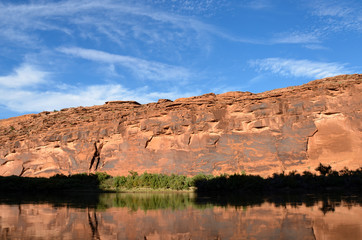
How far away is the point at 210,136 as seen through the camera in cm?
3070

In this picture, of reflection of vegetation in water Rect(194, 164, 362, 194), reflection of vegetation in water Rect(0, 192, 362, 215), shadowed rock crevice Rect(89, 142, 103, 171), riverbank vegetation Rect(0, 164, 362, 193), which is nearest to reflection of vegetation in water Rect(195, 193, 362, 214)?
reflection of vegetation in water Rect(0, 192, 362, 215)

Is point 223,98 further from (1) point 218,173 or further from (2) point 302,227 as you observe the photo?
(2) point 302,227

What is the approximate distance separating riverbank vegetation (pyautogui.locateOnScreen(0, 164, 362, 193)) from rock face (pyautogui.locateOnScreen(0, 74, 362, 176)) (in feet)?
4.35

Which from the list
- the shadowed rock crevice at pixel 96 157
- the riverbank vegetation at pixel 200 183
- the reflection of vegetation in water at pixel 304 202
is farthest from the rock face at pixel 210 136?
the reflection of vegetation in water at pixel 304 202

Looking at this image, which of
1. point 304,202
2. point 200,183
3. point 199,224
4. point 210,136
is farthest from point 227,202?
point 210,136

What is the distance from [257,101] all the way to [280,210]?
57.2ft

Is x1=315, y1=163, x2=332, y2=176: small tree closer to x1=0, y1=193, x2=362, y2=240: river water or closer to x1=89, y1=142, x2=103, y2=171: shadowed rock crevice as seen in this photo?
x1=0, y1=193, x2=362, y2=240: river water

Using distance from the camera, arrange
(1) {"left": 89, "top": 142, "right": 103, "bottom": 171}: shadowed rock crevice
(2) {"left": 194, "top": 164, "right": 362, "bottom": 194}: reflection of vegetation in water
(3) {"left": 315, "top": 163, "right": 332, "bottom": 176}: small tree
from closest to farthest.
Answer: (2) {"left": 194, "top": 164, "right": 362, "bottom": 194}: reflection of vegetation in water
(3) {"left": 315, "top": 163, "right": 332, "bottom": 176}: small tree
(1) {"left": 89, "top": 142, "right": 103, "bottom": 171}: shadowed rock crevice

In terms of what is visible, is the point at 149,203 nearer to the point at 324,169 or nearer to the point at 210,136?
the point at 210,136

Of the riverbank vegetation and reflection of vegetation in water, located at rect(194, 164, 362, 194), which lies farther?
the riverbank vegetation

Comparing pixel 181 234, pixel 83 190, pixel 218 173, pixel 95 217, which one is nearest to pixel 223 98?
pixel 218 173

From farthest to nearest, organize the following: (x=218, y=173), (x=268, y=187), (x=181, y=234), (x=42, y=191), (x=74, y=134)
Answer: (x=74, y=134), (x=42, y=191), (x=218, y=173), (x=268, y=187), (x=181, y=234)

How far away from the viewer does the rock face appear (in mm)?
26484

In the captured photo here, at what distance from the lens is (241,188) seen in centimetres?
2541
